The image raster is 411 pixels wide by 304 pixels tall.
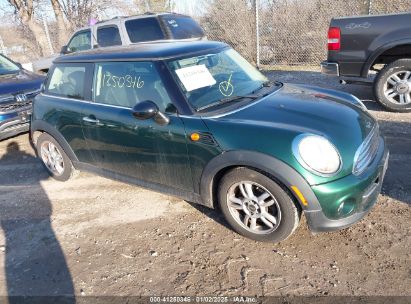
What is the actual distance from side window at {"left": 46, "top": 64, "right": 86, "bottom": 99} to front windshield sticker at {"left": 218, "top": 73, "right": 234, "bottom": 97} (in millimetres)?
1627

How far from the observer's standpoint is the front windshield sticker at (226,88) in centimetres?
332

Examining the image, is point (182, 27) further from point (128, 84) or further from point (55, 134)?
point (128, 84)

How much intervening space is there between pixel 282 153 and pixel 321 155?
0.29 metres

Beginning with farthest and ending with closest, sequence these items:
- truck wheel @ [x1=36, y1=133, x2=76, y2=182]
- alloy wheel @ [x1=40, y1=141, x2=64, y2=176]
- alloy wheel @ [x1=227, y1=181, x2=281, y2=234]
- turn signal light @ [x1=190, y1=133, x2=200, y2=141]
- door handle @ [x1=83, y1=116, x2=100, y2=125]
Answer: alloy wheel @ [x1=40, y1=141, x2=64, y2=176] < truck wheel @ [x1=36, y1=133, x2=76, y2=182] < door handle @ [x1=83, y1=116, x2=100, y2=125] < turn signal light @ [x1=190, y1=133, x2=200, y2=141] < alloy wheel @ [x1=227, y1=181, x2=281, y2=234]

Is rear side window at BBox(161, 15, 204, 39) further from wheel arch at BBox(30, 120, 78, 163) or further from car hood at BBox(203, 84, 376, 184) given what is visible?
car hood at BBox(203, 84, 376, 184)

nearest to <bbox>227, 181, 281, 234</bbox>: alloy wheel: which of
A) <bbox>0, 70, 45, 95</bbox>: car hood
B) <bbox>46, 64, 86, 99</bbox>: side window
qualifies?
<bbox>46, 64, 86, 99</bbox>: side window

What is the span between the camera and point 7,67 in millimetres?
7246

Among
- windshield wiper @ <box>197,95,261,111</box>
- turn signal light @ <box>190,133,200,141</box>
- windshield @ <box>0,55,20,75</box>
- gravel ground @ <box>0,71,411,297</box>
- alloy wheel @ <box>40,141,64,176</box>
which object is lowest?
gravel ground @ <box>0,71,411,297</box>

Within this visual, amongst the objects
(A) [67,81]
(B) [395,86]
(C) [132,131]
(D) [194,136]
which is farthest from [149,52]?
(B) [395,86]

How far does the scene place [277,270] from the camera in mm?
2713

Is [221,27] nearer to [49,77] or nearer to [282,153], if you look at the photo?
[49,77]

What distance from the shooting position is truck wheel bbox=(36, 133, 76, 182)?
449 centimetres

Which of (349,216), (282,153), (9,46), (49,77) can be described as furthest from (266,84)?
(9,46)

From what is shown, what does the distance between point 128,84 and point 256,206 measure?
1746 millimetres
